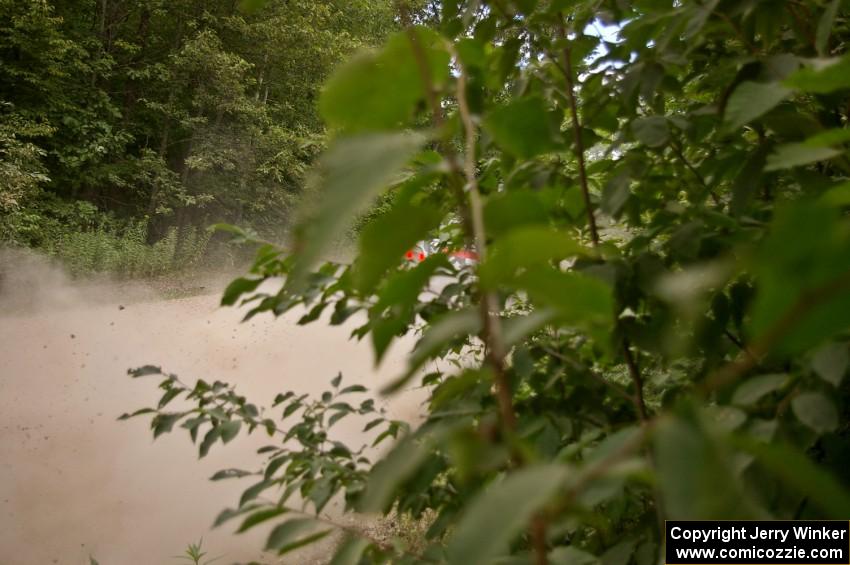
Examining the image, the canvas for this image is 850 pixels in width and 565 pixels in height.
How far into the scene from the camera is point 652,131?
581 mm

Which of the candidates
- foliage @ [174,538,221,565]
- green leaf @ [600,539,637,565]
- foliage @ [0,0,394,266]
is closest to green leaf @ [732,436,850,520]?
green leaf @ [600,539,637,565]

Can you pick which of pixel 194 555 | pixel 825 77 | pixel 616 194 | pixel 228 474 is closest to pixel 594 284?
pixel 825 77

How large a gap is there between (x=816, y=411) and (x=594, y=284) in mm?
319

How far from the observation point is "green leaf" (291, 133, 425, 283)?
147mm

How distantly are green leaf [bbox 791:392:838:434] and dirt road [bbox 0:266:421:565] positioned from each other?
2.19 m

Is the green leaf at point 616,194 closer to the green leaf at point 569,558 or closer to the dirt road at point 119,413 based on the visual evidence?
the green leaf at point 569,558

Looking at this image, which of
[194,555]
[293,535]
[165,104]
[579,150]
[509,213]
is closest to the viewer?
[509,213]

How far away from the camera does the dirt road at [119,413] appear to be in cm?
262

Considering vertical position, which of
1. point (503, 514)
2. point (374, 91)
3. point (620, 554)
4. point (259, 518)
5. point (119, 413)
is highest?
point (374, 91)

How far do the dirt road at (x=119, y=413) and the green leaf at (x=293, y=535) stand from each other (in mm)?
2142

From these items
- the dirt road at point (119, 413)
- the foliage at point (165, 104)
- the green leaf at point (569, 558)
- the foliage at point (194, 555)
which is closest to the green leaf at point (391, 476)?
the green leaf at point (569, 558)

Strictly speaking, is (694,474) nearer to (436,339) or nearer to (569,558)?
(436,339)

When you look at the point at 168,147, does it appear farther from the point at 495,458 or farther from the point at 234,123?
the point at 495,458

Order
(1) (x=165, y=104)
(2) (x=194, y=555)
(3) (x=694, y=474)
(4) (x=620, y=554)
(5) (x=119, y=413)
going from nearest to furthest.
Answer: (3) (x=694, y=474)
(4) (x=620, y=554)
(2) (x=194, y=555)
(5) (x=119, y=413)
(1) (x=165, y=104)
